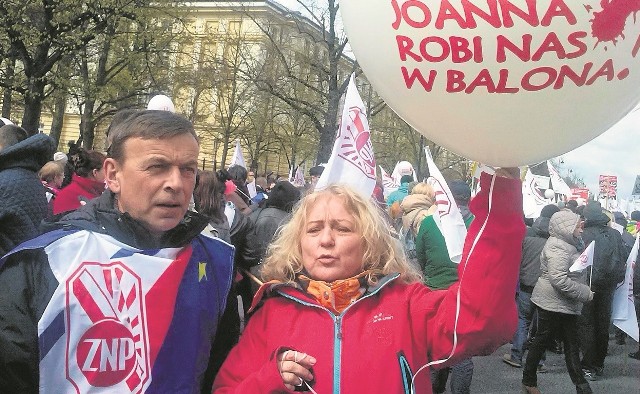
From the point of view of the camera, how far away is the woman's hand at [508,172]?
187 centimetres

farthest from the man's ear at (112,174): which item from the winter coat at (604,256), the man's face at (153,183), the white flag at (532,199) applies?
the white flag at (532,199)

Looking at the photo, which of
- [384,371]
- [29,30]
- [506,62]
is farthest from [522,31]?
[29,30]

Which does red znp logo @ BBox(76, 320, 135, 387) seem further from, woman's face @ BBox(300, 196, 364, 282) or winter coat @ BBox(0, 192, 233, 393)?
woman's face @ BBox(300, 196, 364, 282)

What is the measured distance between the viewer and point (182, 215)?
6.53ft

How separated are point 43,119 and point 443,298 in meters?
48.1

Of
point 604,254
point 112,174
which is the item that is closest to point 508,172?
point 112,174

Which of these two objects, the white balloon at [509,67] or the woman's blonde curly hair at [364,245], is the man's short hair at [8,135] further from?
the white balloon at [509,67]

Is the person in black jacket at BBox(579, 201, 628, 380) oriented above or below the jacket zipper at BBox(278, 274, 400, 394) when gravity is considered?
below

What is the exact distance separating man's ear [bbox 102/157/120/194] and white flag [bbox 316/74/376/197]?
304cm

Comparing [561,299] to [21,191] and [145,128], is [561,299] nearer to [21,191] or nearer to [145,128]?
[21,191]

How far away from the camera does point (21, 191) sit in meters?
3.21

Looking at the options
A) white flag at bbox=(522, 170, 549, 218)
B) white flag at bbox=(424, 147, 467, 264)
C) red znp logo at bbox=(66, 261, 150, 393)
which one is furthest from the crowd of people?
white flag at bbox=(522, 170, 549, 218)

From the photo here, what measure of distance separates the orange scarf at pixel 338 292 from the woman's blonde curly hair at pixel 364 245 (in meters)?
0.05

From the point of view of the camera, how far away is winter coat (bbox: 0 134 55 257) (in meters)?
3.11
